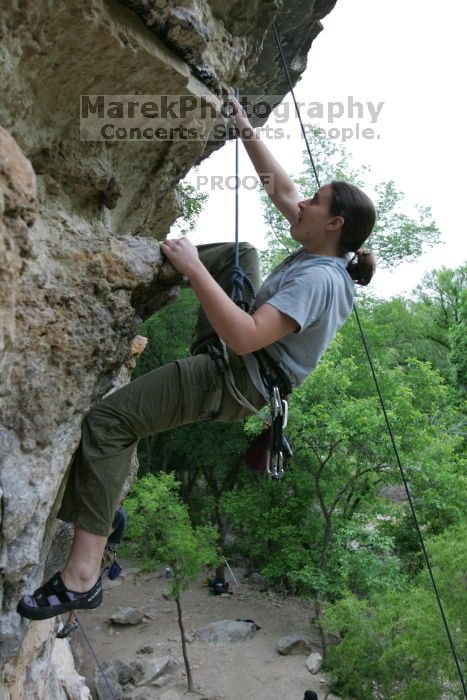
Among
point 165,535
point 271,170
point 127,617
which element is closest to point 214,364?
point 271,170

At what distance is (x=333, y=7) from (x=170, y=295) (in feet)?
9.99

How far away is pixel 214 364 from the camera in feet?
9.59

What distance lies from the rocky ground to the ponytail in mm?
10324

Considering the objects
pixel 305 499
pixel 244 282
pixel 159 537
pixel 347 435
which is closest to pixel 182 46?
pixel 244 282

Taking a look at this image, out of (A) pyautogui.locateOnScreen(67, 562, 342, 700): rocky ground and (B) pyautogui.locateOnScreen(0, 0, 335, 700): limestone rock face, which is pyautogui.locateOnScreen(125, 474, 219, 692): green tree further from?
(B) pyautogui.locateOnScreen(0, 0, 335, 700): limestone rock face

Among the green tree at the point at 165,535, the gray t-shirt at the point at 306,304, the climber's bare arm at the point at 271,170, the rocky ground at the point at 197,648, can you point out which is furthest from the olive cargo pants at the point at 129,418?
the rocky ground at the point at 197,648

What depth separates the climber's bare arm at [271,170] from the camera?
3664 mm

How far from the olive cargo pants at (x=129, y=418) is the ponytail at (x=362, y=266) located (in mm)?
762

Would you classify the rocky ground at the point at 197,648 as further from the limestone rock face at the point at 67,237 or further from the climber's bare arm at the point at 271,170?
the climber's bare arm at the point at 271,170

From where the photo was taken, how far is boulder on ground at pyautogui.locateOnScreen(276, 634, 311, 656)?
13.3 metres

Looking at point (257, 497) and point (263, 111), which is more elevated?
point (263, 111)

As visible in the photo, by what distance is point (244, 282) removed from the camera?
3.16 metres

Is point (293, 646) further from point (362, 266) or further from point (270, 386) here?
point (362, 266)

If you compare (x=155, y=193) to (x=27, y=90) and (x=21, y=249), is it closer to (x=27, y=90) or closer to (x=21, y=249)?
(x=27, y=90)
